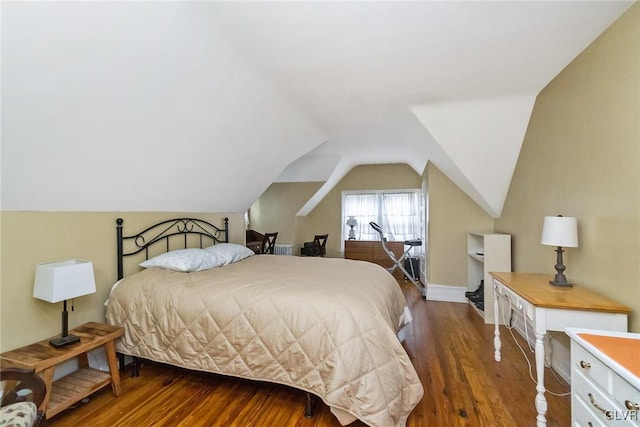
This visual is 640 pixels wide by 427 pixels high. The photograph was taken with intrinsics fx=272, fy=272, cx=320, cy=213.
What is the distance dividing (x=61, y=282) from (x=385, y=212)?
18.5 feet

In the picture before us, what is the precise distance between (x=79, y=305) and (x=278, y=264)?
1.53m

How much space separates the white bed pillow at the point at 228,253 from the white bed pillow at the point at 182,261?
0.63 feet

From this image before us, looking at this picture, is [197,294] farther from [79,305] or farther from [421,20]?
[421,20]

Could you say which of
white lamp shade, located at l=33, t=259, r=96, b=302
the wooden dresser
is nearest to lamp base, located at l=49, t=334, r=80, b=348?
white lamp shade, located at l=33, t=259, r=96, b=302

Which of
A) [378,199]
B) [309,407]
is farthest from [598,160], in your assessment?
[378,199]

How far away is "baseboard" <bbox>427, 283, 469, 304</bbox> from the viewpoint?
3910 mm

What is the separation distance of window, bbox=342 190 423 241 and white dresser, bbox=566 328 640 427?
4.95 meters

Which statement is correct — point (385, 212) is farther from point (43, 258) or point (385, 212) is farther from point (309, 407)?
point (43, 258)

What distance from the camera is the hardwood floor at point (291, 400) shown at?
1.59m

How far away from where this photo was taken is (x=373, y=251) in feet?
19.3

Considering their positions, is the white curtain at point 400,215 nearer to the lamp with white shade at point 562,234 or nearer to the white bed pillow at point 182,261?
the lamp with white shade at point 562,234

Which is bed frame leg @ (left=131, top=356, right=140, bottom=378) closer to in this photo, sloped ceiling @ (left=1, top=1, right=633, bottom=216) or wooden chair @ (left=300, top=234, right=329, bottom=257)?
sloped ceiling @ (left=1, top=1, right=633, bottom=216)

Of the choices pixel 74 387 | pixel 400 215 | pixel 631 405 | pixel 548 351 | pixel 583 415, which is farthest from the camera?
pixel 400 215

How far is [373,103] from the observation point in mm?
2686
